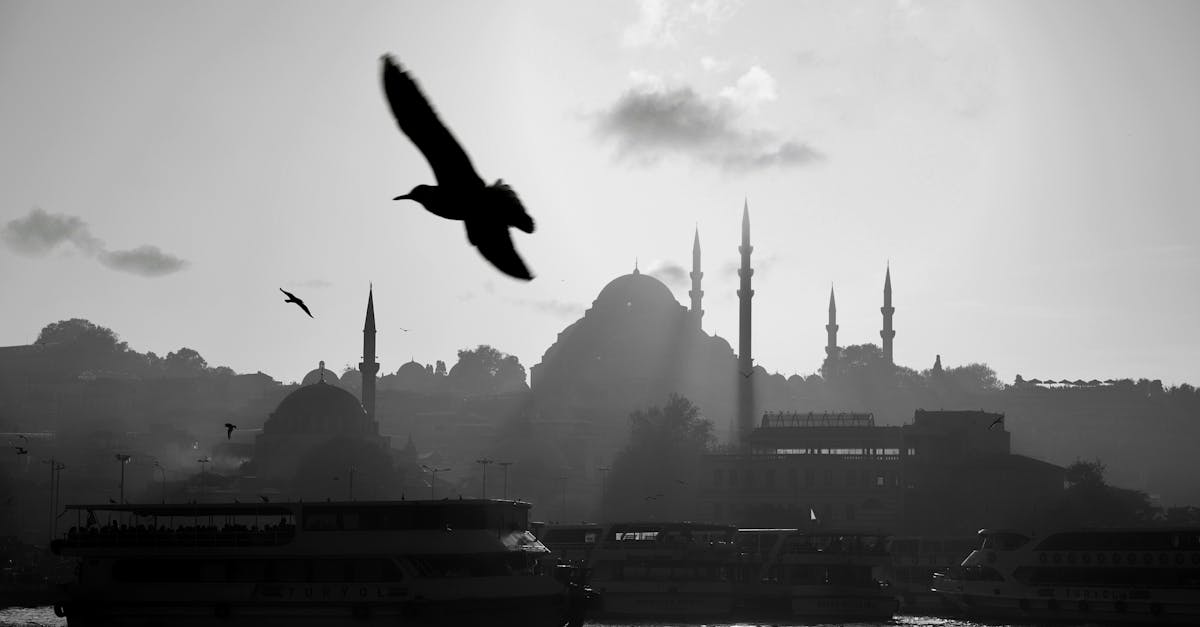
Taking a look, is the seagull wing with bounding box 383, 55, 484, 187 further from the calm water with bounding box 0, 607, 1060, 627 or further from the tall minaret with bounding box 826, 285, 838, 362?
the tall minaret with bounding box 826, 285, 838, 362

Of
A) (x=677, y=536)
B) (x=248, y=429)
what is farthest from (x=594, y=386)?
(x=677, y=536)

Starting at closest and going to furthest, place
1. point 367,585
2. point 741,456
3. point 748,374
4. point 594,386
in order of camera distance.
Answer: point 367,585 → point 741,456 → point 748,374 → point 594,386

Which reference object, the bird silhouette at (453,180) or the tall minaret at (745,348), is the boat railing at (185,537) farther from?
the tall minaret at (745,348)

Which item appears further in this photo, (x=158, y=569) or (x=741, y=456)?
(x=741, y=456)

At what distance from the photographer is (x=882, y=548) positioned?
72.3 meters

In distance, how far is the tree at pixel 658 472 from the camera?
107 meters

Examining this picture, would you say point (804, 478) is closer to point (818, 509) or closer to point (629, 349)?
point (818, 509)

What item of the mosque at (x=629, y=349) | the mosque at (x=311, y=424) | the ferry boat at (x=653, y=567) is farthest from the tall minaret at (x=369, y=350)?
the ferry boat at (x=653, y=567)

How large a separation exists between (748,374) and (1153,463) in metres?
63.6

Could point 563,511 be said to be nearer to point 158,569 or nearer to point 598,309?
point 598,309

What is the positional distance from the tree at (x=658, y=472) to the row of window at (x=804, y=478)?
8.16ft

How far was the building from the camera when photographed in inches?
3814

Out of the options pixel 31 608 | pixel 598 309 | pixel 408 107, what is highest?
pixel 598 309

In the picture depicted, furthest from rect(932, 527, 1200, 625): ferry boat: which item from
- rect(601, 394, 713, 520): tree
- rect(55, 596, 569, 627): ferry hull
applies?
rect(601, 394, 713, 520): tree
